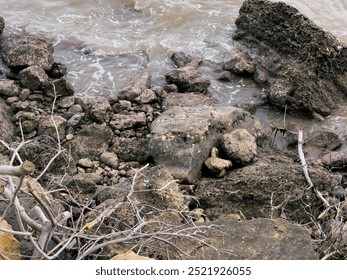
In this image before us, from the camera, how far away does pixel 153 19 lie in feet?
27.2

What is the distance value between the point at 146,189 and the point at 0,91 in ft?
8.65

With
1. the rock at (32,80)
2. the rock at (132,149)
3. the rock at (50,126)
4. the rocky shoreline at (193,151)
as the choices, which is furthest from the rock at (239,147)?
the rock at (32,80)

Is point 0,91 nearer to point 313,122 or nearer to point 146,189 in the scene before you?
point 146,189

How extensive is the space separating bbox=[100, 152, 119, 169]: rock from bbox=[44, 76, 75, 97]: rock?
4.13 feet

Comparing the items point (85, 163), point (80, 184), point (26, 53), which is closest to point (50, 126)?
point (85, 163)

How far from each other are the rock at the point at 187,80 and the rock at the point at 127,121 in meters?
0.99

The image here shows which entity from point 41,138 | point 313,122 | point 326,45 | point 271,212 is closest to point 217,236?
point 271,212

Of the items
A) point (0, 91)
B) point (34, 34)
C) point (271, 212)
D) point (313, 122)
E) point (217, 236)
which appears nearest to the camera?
point (217, 236)

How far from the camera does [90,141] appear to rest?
17.0 feet

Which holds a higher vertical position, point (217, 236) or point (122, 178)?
point (217, 236)

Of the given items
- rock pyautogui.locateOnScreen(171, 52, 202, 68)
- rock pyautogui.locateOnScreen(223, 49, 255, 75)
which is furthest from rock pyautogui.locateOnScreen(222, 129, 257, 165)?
rock pyautogui.locateOnScreen(171, 52, 202, 68)

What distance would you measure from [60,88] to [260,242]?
11.4 feet

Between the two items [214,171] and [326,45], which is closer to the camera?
[214,171]

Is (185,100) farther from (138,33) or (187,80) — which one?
(138,33)
